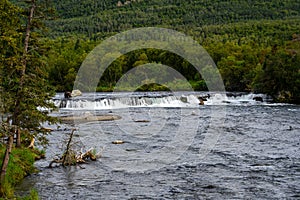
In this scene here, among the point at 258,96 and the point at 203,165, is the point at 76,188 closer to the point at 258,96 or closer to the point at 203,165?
the point at 203,165

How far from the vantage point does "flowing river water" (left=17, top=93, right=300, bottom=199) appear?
16.1 metres

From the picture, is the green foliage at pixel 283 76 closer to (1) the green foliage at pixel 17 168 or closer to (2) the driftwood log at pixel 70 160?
(2) the driftwood log at pixel 70 160

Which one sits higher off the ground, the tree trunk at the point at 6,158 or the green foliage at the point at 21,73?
the green foliage at the point at 21,73

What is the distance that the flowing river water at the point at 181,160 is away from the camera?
16109 millimetres

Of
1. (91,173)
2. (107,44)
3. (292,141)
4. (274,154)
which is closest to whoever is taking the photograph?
(91,173)

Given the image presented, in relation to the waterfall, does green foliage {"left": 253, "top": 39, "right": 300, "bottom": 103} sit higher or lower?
higher

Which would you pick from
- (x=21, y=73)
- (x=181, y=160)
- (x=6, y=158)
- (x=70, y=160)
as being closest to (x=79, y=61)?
(x=181, y=160)

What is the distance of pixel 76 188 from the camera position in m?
16.4

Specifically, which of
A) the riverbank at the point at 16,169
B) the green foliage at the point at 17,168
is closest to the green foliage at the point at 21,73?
the riverbank at the point at 16,169

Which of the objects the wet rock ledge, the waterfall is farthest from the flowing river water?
the waterfall

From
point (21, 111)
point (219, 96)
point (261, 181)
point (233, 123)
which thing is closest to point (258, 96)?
point (219, 96)

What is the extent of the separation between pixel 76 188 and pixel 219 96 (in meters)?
45.2

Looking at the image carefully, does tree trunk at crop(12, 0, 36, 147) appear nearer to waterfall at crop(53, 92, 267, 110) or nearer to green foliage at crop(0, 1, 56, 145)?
green foliage at crop(0, 1, 56, 145)

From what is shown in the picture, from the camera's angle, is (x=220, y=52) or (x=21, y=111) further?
(x=220, y=52)
